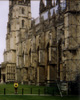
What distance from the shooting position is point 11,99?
24.8 m

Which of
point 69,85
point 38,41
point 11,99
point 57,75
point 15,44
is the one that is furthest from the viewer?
point 15,44

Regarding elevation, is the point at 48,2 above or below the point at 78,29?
above

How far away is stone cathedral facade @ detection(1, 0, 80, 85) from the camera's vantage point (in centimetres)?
3262

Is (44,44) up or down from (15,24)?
down

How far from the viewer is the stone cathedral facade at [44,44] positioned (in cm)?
3262

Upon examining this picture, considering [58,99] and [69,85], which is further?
[69,85]

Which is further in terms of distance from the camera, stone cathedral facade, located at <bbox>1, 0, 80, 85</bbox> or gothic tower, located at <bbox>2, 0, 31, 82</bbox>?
gothic tower, located at <bbox>2, 0, 31, 82</bbox>

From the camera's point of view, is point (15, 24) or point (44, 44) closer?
point (44, 44)

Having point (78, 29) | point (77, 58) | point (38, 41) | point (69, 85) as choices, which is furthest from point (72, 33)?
point (38, 41)

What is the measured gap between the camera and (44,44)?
51.2 meters

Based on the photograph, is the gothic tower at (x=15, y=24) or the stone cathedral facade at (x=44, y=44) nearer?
the stone cathedral facade at (x=44, y=44)

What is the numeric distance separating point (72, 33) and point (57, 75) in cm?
1459

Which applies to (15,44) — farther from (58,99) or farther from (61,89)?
(58,99)

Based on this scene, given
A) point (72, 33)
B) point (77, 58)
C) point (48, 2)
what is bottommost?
point (77, 58)
